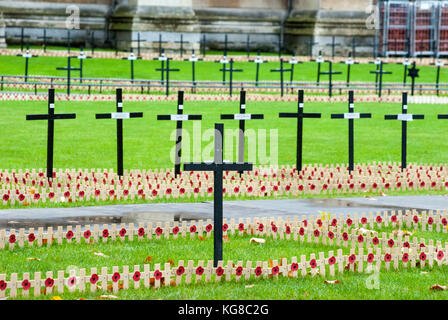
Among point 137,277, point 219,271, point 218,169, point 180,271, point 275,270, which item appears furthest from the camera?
point 218,169

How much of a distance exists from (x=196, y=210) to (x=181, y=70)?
109 ft

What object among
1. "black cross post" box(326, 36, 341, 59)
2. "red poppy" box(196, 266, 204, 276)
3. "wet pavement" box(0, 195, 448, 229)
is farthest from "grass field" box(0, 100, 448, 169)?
"black cross post" box(326, 36, 341, 59)

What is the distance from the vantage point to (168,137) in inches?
1033

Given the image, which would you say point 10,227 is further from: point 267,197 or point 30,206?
point 267,197

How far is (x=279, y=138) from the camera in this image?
87.7 feet

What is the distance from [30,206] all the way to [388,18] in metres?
47.8

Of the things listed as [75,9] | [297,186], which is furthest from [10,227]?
[75,9]

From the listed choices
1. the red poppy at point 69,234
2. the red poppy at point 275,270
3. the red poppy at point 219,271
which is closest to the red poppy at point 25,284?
the red poppy at point 219,271

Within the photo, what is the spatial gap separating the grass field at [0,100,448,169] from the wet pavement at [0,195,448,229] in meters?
5.97

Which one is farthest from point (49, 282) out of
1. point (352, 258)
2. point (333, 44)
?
point (333, 44)

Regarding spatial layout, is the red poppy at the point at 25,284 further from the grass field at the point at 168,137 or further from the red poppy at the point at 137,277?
the grass field at the point at 168,137

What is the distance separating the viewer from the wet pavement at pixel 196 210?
1327 cm

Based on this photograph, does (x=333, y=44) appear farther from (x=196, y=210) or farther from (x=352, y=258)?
(x=352, y=258)
